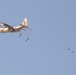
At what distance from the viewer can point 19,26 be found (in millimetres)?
72688

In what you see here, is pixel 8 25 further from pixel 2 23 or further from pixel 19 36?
pixel 19 36

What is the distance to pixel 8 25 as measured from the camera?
240 ft

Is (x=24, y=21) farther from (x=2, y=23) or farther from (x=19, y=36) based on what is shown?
(x=19, y=36)

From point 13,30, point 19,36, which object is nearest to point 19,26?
point 13,30

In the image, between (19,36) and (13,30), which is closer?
(19,36)

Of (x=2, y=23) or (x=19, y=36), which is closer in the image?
(x=19, y=36)

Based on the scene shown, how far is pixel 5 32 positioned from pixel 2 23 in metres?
2.09

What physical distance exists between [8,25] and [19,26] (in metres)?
2.42

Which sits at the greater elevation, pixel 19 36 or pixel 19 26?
pixel 19 26

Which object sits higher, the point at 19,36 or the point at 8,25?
the point at 8,25

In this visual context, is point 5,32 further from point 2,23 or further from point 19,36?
point 19,36

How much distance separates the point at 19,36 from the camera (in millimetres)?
65875

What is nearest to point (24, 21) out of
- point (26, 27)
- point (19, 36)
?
point (26, 27)

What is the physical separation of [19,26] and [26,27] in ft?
6.92
